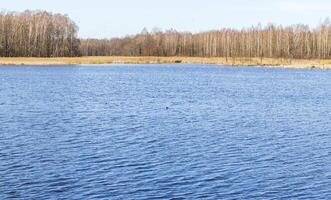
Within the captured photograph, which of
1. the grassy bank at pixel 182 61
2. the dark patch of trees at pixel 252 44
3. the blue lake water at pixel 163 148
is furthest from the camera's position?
the dark patch of trees at pixel 252 44

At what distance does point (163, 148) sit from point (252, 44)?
467 feet

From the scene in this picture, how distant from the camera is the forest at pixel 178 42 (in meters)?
137

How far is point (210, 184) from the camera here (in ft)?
65.1

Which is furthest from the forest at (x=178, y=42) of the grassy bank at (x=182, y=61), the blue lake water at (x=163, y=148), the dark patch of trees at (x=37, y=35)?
the blue lake water at (x=163, y=148)

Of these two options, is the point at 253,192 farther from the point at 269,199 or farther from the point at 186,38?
the point at 186,38

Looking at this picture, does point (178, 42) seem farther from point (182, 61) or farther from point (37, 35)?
point (37, 35)

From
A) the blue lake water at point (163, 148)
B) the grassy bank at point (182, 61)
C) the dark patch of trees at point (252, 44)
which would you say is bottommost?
the blue lake water at point (163, 148)

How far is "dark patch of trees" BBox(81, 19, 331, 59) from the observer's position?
151m

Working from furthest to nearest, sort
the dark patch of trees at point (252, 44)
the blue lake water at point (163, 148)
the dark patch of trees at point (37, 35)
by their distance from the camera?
1. the dark patch of trees at point (252, 44)
2. the dark patch of trees at point (37, 35)
3. the blue lake water at point (163, 148)

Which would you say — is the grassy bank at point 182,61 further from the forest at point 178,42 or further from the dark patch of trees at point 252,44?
the dark patch of trees at point 252,44

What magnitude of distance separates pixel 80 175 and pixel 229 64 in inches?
4583

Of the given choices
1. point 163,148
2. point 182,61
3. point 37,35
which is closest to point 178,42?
point 182,61

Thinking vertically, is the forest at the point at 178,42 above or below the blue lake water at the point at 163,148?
above

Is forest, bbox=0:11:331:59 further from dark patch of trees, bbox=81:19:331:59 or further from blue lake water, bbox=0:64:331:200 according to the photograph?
blue lake water, bbox=0:64:331:200
